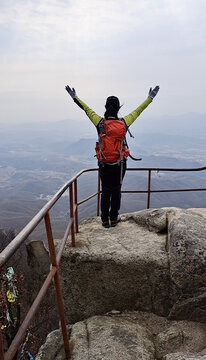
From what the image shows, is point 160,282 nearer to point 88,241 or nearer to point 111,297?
point 111,297

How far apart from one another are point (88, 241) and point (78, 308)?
114 cm

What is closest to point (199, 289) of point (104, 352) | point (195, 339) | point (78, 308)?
point (195, 339)

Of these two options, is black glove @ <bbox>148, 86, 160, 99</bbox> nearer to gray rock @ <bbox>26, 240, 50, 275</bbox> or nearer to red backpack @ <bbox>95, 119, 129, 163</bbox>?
red backpack @ <bbox>95, 119, 129, 163</bbox>

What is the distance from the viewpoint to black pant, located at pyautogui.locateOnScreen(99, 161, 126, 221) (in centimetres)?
541

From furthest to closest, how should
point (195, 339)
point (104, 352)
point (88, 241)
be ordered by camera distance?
point (88, 241)
point (195, 339)
point (104, 352)

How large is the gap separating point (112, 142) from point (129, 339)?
10.2 feet

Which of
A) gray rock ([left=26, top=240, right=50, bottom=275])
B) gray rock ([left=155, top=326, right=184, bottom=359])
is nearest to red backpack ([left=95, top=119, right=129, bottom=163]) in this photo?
gray rock ([left=155, top=326, right=184, bottom=359])

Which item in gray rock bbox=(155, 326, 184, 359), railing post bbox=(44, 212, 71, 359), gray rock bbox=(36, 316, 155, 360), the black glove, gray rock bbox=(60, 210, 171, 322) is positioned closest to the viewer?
railing post bbox=(44, 212, 71, 359)

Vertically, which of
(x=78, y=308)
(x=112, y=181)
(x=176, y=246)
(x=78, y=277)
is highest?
(x=112, y=181)

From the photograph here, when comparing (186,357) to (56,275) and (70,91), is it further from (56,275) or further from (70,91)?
(70,91)

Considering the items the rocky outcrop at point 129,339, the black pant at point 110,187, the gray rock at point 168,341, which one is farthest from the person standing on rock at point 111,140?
the gray rock at point 168,341

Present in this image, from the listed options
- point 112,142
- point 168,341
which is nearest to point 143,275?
point 168,341

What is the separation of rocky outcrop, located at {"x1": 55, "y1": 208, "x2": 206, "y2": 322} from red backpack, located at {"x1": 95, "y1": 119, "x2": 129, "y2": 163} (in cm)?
153

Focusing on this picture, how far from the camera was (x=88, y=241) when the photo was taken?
5.14 m
